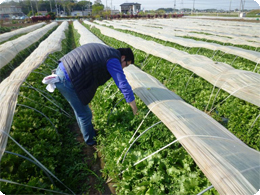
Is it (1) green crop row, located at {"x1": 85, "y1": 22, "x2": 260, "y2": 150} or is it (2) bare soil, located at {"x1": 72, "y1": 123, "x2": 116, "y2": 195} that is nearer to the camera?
(2) bare soil, located at {"x1": 72, "y1": 123, "x2": 116, "y2": 195}

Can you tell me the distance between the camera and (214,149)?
2547mm

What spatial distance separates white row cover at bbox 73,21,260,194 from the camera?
2.09m

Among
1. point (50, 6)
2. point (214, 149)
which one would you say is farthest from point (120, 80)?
point (50, 6)

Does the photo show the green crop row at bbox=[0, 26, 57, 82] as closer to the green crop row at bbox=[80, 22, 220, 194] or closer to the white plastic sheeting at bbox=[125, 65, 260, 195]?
the green crop row at bbox=[80, 22, 220, 194]

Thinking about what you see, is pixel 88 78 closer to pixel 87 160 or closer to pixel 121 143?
pixel 121 143

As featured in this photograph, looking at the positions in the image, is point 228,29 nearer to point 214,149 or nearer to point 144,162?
point 144,162

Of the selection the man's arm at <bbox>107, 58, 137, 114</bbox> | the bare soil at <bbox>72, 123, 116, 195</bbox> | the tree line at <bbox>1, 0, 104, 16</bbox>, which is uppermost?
the tree line at <bbox>1, 0, 104, 16</bbox>

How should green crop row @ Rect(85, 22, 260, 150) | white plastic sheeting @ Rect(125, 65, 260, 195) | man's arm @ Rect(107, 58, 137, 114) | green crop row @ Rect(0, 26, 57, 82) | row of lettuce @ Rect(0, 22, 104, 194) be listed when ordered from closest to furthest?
white plastic sheeting @ Rect(125, 65, 260, 195) < row of lettuce @ Rect(0, 22, 104, 194) < man's arm @ Rect(107, 58, 137, 114) < green crop row @ Rect(85, 22, 260, 150) < green crop row @ Rect(0, 26, 57, 82)

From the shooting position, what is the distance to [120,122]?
4.98 m

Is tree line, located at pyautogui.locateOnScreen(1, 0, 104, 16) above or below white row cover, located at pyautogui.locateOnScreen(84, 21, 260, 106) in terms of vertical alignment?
above

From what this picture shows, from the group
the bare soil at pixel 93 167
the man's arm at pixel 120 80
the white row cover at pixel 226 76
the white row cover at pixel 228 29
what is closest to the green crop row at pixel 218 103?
the white row cover at pixel 226 76

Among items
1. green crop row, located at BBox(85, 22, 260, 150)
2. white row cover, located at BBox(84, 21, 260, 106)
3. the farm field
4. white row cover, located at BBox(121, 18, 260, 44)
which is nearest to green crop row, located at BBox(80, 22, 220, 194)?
the farm field

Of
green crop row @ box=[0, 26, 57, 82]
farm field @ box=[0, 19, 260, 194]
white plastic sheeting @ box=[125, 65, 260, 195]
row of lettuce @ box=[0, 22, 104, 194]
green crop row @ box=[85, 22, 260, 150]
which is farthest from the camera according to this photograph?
green crop row @ box=[0, 26, 57, 82]

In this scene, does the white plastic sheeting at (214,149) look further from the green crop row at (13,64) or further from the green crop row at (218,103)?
the green crop row at (13,64)
